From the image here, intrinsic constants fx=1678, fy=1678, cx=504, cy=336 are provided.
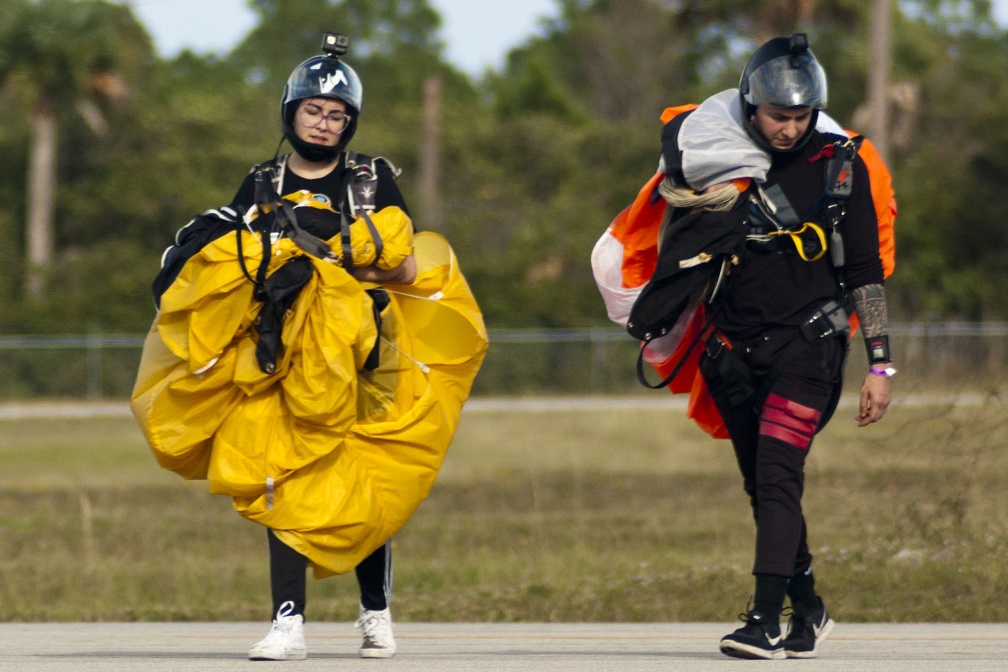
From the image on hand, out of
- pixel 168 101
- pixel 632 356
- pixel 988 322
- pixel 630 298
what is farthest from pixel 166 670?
pixel 168 101

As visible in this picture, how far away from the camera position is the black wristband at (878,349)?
5.94m

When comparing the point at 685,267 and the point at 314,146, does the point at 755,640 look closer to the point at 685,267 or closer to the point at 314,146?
Answer: the point at 685,267

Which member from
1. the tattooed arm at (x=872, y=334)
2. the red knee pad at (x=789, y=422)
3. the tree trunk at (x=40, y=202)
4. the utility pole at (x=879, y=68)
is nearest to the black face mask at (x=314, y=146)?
the red knee pad at (x=789, y=422)

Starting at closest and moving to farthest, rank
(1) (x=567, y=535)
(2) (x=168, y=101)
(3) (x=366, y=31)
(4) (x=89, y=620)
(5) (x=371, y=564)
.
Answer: (5) (x=371, y=564)
(4) (x=89, y=620)
(1) (x=567, y=535)
(2) (x=168, y=101)
(3) (x=366, y=31)

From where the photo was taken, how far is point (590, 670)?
17.4ft

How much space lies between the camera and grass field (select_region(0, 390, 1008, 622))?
8781 mm

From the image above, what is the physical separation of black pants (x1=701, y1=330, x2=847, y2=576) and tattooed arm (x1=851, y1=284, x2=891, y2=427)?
4.8 inches

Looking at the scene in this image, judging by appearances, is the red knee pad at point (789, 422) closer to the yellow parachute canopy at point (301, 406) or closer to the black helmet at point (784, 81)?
the black helmet at point (784, 81)

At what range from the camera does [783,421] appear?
19.2 ft

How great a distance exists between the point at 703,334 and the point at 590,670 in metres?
1.45

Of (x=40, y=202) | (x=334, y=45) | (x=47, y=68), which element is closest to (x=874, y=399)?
(x=334, y=45)

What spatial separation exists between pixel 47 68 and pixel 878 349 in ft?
97.9

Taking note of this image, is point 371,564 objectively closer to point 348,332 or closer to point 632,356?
point 348,332

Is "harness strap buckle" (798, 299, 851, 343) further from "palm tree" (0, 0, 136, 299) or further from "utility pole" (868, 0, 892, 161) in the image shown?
"palm tree" (0, 0, 136, 299)
